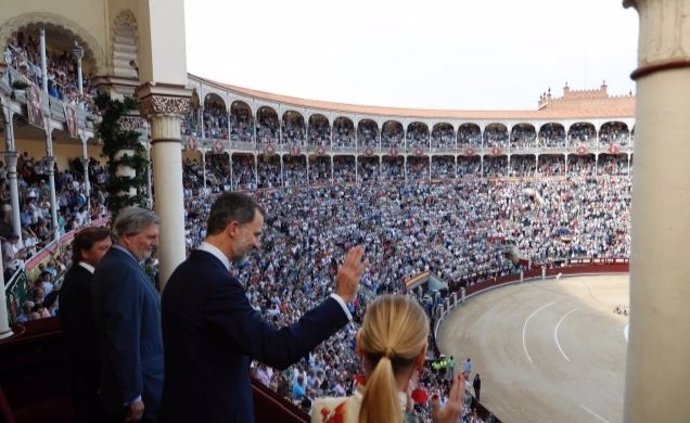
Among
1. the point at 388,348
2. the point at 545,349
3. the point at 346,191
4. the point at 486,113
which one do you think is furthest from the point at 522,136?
the point at 388,348

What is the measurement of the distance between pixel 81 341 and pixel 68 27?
579cm

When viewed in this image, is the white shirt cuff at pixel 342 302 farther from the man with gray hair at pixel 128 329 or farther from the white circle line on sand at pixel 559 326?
the white circle line on sand at pixel 559 326

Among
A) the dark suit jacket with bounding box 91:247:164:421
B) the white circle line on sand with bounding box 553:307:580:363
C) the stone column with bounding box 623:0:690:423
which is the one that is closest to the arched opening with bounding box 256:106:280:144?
the white circle line on sand with bounding box 553:307:580:363

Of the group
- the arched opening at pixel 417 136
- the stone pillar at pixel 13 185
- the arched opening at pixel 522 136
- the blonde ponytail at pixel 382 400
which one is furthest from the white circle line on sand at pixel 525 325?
the arched opening at pixel 522 136

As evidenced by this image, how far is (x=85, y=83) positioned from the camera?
16.3m

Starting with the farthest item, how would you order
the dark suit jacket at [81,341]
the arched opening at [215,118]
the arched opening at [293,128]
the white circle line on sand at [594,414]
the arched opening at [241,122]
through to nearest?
the arched opening at [293,128] < the arched opening at [241,122] < the arched opening at [215,118] < the white circle line on sand at [594,414] < the dark suit jacket at [81,341]

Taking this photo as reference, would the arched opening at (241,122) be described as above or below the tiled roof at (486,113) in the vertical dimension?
below

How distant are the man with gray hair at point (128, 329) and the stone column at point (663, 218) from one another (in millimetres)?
2405

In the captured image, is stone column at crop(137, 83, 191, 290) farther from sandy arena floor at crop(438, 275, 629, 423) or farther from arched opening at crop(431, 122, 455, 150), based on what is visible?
arched opening at crop(431, 122, 455, 150)

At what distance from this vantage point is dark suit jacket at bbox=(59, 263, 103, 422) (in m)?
3.03

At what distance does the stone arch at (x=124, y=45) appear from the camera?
7058 mm

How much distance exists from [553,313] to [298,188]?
1670 cm

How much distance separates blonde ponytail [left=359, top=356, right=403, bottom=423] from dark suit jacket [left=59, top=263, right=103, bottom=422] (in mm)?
2323

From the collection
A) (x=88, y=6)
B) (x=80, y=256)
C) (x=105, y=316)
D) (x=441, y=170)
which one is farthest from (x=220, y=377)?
(x=441, y=170)
